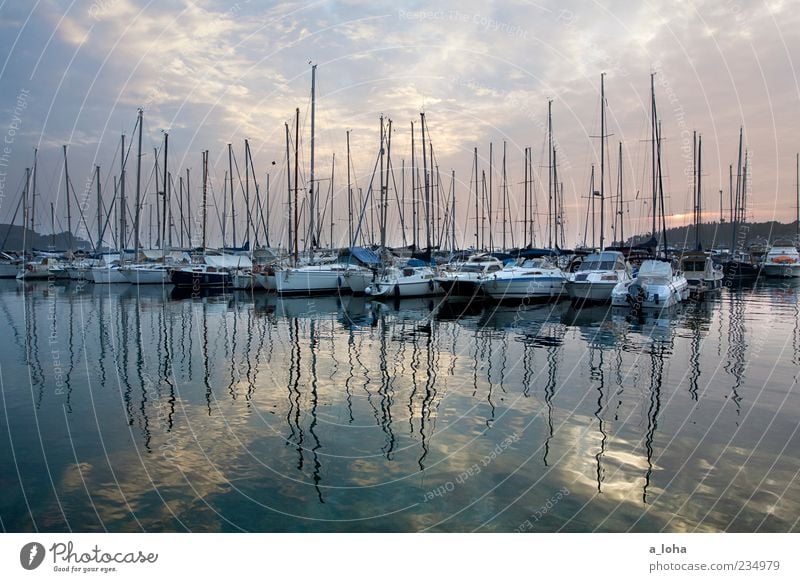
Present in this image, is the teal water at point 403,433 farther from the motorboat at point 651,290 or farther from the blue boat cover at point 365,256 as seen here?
the blue boat cover at point 365,256

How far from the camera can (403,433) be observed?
10.2 metres

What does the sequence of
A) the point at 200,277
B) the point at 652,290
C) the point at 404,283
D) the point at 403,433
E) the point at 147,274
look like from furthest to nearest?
the point at 147,274 < the point at 200,277 < the point at 404,283 < the point at 652,290 < the point at 403,433

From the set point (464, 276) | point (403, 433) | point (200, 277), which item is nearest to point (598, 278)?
point (464, 276)

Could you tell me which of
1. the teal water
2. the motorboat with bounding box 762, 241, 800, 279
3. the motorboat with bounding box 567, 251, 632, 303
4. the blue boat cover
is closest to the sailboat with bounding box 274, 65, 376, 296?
the blue boat cover

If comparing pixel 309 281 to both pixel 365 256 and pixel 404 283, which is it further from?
pixel 404 283

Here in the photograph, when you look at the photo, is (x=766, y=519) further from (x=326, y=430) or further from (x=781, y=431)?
(x=326, y=430)

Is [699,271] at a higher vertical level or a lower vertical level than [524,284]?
higher

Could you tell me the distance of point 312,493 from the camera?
7.64 metres

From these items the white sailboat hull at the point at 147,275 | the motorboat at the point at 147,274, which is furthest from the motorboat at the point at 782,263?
the white sailboat hull at the point at 147,275

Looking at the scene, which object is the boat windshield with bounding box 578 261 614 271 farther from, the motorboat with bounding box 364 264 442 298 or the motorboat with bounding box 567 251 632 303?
the motorboat with bounding box 364 264 442 298

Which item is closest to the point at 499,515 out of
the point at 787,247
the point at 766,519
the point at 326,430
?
the point at 766,519

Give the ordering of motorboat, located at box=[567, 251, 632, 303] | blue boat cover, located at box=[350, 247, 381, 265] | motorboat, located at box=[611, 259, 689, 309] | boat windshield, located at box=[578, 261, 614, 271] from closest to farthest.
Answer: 1. motorboat, located at box=[611, 259, 689, 309]
2. motorboat, located at box=[567, 251, 632, 303]
3. boat windshield, located at box=[578, 261, 614, 271]
4. blue boat cover, located at box=[350, 247, 381, 265]

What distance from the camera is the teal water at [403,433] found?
7.11m

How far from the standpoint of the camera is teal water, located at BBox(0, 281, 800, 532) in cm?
711
